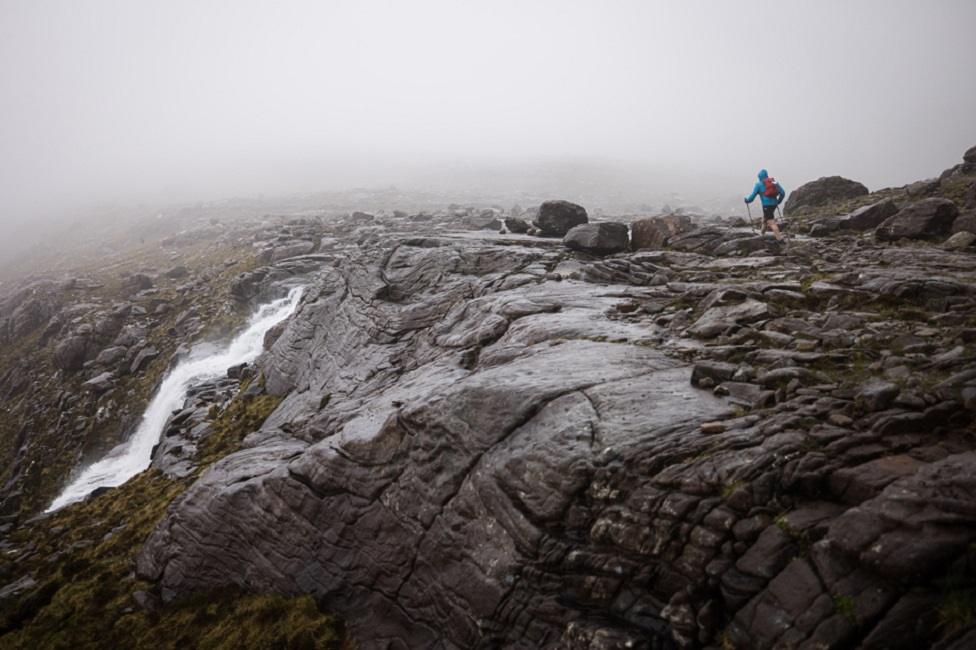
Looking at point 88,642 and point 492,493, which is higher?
point 492,493

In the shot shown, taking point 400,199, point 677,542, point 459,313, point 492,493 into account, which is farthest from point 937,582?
point 400,199

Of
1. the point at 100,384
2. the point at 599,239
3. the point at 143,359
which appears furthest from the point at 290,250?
the point at 599,239

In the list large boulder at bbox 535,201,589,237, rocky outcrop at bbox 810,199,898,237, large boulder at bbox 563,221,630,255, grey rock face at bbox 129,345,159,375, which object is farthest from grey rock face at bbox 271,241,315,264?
rocky outcrop at bbox 810,199,898,237

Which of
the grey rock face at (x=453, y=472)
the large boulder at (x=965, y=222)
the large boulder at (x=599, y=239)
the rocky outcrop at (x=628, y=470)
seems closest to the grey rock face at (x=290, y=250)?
the grey rock face at (x=453, y=472)

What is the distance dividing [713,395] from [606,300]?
28.3 ft

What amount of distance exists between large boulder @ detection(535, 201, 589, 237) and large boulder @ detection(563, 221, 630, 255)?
16.1 ft

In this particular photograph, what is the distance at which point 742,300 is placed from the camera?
16422 millimetres

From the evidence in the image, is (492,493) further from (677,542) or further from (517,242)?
(517,242)

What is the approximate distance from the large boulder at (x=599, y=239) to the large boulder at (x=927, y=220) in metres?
13.0

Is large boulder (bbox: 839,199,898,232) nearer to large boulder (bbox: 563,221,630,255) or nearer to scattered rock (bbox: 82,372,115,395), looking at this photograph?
large boulder (bbox: 563,221,630,255)

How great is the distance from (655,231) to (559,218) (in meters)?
7.68

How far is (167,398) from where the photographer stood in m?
42.3

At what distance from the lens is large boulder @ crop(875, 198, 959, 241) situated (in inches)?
778

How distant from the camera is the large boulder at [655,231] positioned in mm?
28672
